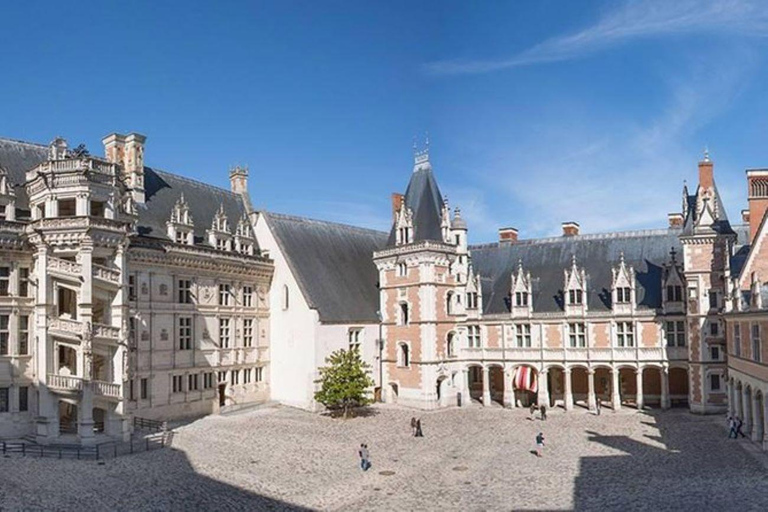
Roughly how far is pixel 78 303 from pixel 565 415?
28.7m

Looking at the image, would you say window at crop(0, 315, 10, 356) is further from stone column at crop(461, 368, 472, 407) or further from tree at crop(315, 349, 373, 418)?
stone column at crop(461, 368, 472, 407)

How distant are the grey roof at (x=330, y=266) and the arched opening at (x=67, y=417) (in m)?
15.5

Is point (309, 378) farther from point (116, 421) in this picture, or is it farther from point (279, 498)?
point (279, 498)

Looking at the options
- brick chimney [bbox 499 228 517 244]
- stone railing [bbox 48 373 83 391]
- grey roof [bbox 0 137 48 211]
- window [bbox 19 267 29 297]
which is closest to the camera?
stone railing [bbox 48 373 83 391]

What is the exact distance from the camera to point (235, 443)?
108 feet

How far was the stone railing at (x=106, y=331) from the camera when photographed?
32.4 meters

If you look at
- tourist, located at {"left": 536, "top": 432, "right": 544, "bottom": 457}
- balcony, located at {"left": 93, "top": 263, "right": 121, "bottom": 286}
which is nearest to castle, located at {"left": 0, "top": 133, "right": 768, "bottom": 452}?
balcony, located at {"left": 93, "top": 263, "right": 121, "bottom": 286}

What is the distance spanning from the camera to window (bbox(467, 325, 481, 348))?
4906cm

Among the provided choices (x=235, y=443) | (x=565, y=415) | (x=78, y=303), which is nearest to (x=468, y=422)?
(x=565, y=415)

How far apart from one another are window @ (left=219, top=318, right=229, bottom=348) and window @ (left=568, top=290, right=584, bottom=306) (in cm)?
2292

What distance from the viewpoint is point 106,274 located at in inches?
1304

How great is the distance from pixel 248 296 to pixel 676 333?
28036mm

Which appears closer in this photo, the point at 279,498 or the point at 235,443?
the point at 279,498

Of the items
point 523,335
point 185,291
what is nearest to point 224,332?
point 185,291
